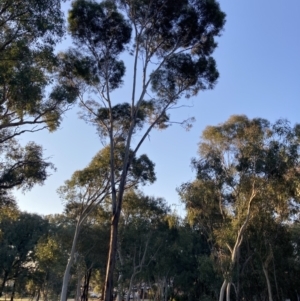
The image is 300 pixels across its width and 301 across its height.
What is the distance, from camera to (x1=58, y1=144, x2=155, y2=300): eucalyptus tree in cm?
2520

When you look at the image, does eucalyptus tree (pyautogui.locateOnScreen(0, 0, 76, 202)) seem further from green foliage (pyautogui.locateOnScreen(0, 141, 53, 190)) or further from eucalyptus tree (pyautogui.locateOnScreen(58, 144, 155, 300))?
eucalyptus tree (pyautogui.locateOnScreen(58, 144, 155, 300))

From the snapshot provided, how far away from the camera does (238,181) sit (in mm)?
24281

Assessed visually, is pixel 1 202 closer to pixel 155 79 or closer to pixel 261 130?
pixel 155 79

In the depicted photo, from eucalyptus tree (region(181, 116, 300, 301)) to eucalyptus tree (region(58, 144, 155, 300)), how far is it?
2860mm

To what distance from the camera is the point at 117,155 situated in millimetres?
23094

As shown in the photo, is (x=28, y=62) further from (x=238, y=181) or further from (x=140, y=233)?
(x=140, y=233)

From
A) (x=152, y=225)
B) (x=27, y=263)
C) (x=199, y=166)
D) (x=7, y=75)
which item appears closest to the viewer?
(x=7, y=75)

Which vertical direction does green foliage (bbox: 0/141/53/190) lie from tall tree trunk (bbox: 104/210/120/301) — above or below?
above

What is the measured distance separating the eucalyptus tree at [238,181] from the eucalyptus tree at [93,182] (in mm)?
2860

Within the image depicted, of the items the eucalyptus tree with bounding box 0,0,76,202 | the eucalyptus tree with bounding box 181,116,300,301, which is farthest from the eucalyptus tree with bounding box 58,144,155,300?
the eucalyptus tree with bounding box 0,0,76,202

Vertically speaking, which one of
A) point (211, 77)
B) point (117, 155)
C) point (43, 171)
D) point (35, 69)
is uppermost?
point (211, 77)

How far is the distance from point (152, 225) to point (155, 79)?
1929 centimetres

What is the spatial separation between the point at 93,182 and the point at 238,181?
31.1ft

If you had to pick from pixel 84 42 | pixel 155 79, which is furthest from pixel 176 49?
pixel 84 42
